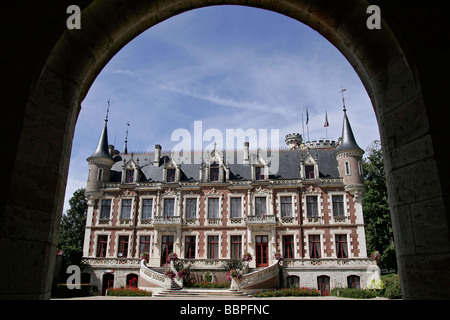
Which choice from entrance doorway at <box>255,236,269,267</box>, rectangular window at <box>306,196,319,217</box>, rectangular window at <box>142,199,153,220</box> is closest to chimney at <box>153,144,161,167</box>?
rectangular window at <box>142,199,153,220</box>

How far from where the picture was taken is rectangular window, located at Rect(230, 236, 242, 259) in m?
25.3

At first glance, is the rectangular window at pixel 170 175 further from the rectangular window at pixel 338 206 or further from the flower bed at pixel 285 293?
the rectangular window at pixel 338 206

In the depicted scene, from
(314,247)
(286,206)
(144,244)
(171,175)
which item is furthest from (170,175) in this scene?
(314,247)

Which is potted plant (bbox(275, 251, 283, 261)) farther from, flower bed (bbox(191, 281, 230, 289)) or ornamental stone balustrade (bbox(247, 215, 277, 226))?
flower bed (bbox(191, 281, 230, 289))

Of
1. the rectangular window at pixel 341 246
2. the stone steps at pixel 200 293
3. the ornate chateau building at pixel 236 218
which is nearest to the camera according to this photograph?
the stone steps at pixel 200 293

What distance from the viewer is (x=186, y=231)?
26.2 meters

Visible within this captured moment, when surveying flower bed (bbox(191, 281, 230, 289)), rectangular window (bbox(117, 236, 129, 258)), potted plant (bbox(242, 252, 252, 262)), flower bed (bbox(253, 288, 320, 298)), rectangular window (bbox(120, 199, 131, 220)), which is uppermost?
rectangular window (bbox(120, 199, 131, 220))

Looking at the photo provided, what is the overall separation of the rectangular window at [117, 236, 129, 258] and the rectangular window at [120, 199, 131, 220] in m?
1.78

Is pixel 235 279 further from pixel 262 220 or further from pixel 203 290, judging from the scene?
pixel 262 220

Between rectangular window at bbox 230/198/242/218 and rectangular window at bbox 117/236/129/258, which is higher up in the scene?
rectangular window at bbox 230/198/242/218

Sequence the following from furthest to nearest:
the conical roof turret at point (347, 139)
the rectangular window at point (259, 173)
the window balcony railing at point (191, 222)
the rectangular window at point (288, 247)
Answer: the rectangular window at point (259, 173), the conical roof turret at point (347, 139), the window balcony railing at point (191, 222), the rectangular window at point (288, 247)

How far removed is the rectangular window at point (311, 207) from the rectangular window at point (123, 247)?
15.6 meters

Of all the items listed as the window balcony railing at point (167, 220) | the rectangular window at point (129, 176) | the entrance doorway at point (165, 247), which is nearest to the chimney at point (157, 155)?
the rectangular window at point (129, 176)

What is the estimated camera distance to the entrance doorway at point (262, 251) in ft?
80.7
